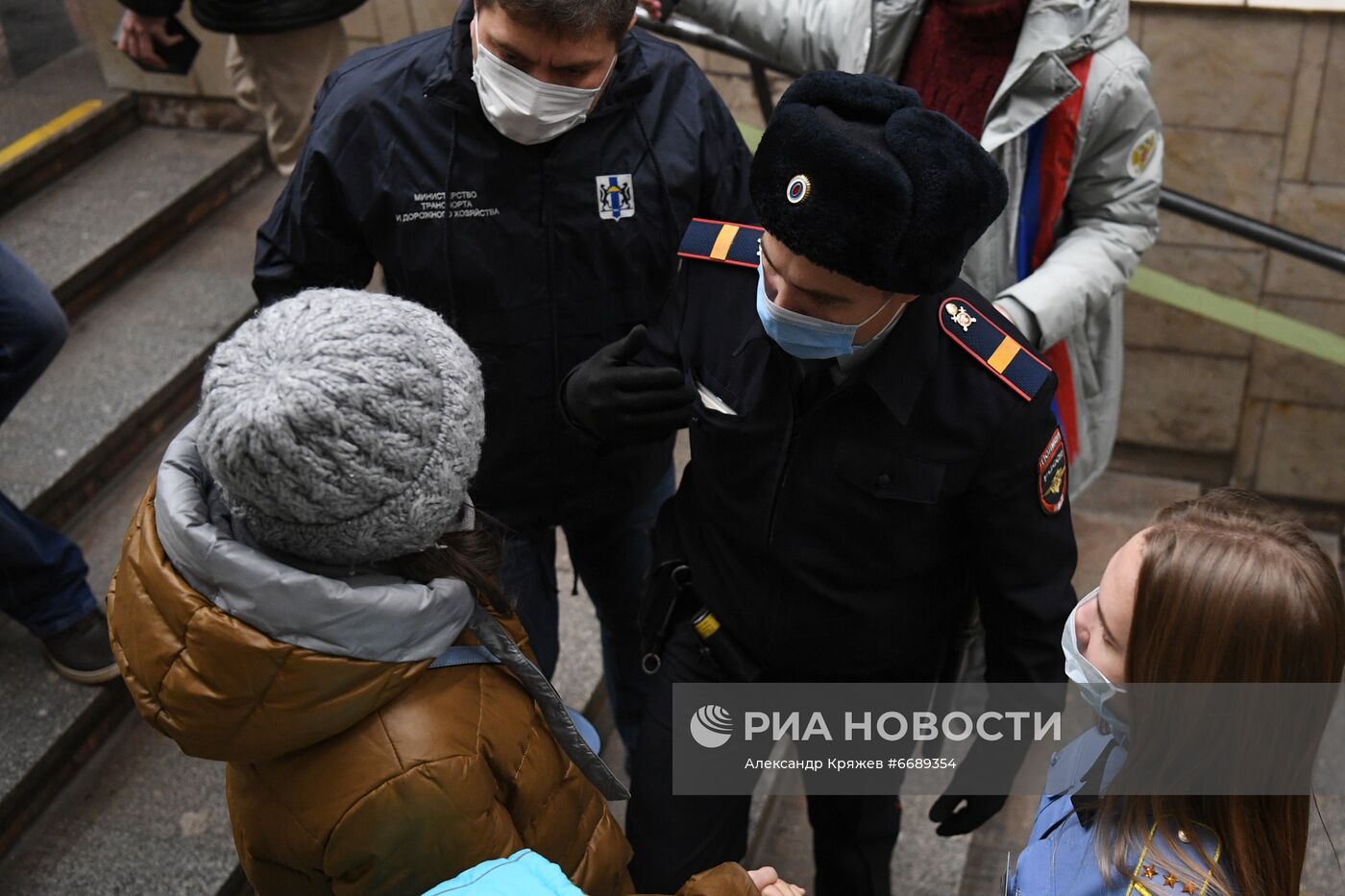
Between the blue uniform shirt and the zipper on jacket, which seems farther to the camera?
the zipper on jacket

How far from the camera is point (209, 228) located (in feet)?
14.6

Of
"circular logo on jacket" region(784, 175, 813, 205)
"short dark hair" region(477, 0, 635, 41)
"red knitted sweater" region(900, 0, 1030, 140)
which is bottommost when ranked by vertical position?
"red knitted sweater" region(900, 0, 1030, 140)

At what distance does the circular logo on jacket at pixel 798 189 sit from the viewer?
187cm

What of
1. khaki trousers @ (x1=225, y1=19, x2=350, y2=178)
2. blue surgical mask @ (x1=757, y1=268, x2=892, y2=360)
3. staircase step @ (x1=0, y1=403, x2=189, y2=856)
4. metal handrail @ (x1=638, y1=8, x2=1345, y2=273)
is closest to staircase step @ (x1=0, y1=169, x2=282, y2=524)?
staircase step @ (x1=0, y1=403, x2=189, y2=856)

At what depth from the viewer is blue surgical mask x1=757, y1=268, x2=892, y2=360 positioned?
2.00 m

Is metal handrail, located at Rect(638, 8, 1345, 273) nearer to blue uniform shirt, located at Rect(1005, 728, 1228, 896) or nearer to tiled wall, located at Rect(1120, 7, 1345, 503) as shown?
tiled wall, located at Rect(1120, 7, 1345, 503)

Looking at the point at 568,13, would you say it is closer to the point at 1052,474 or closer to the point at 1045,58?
the point at 1045,58

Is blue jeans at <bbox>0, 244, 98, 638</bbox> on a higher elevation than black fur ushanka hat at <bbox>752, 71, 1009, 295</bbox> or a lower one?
lower

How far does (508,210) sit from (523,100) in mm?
216

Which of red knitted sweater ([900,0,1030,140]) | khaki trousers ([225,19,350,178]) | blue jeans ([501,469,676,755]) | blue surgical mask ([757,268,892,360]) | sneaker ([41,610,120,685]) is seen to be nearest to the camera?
blue surgical mask ([757,268,892,360])

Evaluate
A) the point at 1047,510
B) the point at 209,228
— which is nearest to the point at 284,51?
the point at 209,228

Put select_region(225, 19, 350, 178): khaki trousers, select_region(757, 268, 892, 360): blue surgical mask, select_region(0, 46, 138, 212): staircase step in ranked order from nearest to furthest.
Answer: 1. select_region(757, 268, 892, 360): blue surgical mask
2. select_region(225, 19, 350, 178): khaki trousers
3. select_region(0, 46, 138, 212): staircase step

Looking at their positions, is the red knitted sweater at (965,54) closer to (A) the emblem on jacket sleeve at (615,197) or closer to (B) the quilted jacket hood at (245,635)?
(A) the emblem on jacket sleeve at (615,197)

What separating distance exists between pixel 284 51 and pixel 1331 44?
9.78 feet
